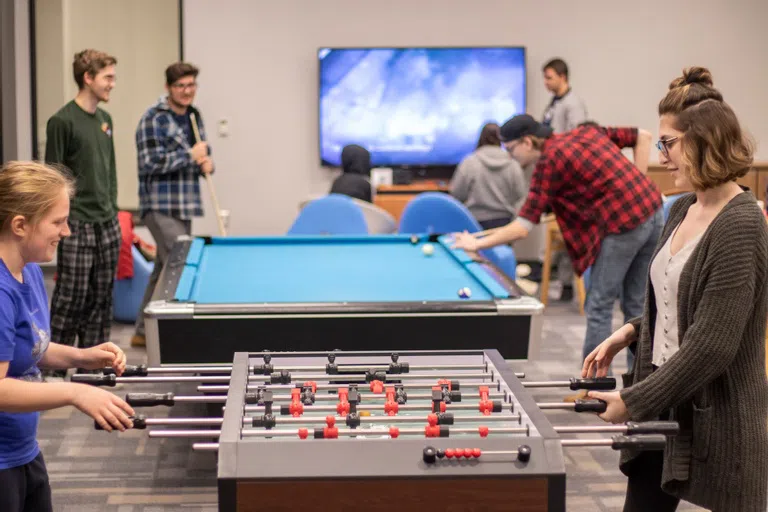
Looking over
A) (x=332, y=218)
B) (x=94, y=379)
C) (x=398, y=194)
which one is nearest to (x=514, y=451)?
(x=94, y=379)

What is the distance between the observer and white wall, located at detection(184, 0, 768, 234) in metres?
7.80

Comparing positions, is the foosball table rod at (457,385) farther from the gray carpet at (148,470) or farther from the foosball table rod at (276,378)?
the gray carpet at (148,470)

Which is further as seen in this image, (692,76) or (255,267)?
(255,267)

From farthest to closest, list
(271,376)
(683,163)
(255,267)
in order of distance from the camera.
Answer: (255,267) → (271,376) → (683,163)

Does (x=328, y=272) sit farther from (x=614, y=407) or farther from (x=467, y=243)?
(x=614, y=407)

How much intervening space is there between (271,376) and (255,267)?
194cm

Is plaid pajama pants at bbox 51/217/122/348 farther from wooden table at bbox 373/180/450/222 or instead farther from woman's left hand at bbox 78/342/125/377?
wooden table at bbox 373/180/450/222

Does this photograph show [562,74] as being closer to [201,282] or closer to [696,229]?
[201,282]

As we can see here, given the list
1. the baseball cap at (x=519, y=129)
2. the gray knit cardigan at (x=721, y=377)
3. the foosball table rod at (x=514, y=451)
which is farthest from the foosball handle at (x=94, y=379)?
the baseball cap at (x=519, y=129)

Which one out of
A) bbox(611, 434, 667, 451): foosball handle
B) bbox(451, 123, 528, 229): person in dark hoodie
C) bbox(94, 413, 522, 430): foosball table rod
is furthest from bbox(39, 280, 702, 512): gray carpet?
bbox(451, 123, 528, 229): person in dark hoodie

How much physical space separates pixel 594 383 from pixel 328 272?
1.89 m

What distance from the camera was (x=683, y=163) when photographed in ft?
6.34

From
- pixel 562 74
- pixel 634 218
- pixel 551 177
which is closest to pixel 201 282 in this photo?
pixel 551 177

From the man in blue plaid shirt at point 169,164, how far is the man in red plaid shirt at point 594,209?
5.43ft
